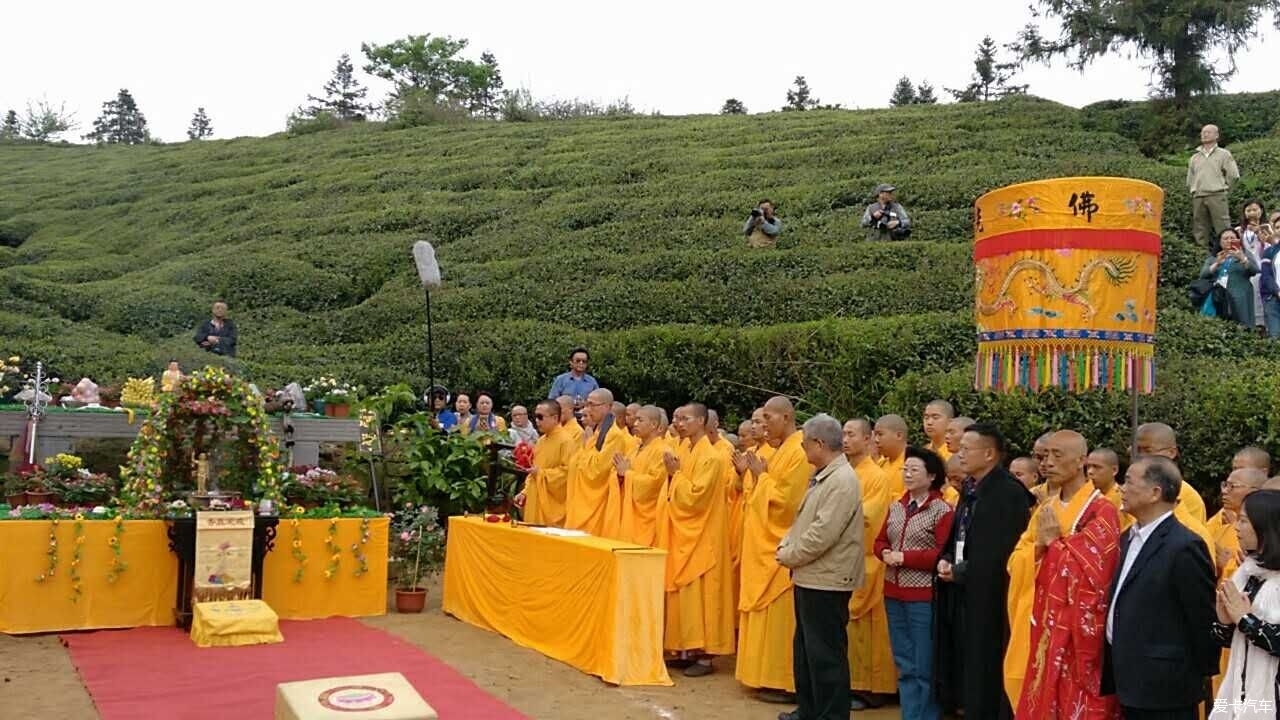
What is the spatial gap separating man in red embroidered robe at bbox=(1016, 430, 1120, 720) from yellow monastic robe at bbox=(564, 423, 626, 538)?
4209mm

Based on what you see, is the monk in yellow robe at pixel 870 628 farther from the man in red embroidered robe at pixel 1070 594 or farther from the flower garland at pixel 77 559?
the flower garland at pixel 77 559

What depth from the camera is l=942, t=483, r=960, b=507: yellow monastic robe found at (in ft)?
22.0

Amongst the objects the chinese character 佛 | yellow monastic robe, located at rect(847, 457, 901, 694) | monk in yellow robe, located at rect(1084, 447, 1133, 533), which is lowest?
yellow monastic robe, located at rect(847, 457, 901, 694)

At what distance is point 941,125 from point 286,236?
15724 millimetres

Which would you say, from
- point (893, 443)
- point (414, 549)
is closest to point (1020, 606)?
point (893, 443)

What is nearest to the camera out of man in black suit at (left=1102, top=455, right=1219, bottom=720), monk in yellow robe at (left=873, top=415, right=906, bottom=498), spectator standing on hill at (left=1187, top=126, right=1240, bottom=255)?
man in black suit at (left=1102, top=455, right=1219, bottom=720)

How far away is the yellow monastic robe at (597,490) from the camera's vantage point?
9109mm

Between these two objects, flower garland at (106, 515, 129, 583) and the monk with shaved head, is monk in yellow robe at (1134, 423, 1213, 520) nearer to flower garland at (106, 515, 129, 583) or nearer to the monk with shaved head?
the monk with shaved head

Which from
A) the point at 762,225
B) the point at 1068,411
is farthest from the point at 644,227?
the point at 1068,411

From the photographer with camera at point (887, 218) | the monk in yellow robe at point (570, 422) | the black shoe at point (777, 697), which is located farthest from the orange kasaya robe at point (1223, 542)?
the photographer with camera at point (887, 218)

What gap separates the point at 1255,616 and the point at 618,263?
630 inches

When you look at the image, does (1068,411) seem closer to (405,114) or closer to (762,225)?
(762,225)

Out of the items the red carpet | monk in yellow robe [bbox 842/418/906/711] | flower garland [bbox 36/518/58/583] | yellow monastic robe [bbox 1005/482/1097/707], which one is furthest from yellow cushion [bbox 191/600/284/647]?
yellow monastic robe [bbox 1005/482/1097/707]

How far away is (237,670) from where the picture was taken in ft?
24.2
